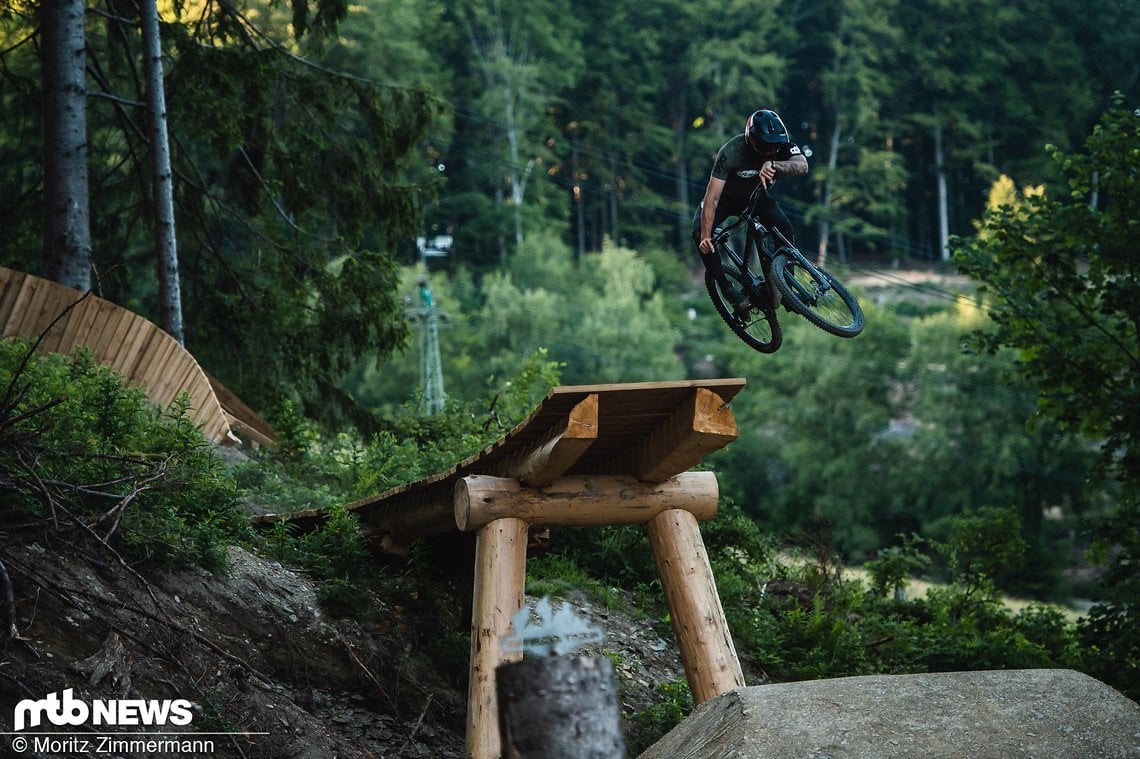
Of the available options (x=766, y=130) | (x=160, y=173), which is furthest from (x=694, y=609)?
(x=160, y=173)

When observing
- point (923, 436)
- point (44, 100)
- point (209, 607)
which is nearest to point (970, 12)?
point (44, 100)

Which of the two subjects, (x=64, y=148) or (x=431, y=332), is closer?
(x=64, y=148)

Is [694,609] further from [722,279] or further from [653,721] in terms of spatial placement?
[722,279]

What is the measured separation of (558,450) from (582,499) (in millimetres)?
686

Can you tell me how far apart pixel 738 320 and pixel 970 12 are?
10143 millimetres

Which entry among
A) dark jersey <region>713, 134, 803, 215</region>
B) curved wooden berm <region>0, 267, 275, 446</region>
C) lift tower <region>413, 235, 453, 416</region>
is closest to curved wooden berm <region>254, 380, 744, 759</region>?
dark jersey <region>713, 134, 803, 215</region>

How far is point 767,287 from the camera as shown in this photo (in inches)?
265

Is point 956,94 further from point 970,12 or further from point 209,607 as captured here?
point 209,607

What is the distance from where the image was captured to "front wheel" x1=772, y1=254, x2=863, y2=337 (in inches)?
259

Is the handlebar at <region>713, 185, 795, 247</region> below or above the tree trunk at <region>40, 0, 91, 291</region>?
below

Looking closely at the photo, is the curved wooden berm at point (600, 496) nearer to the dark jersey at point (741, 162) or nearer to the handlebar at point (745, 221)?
the handlebar at point (745, 221)

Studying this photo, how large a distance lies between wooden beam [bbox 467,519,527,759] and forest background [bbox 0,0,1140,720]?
94.8 inches

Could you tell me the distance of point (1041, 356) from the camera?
476 inches

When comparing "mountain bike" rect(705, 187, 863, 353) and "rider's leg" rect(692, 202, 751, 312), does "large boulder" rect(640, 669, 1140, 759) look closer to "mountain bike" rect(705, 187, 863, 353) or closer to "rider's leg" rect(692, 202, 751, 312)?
"mountain bike" rect(705, 187, 863, 353)
